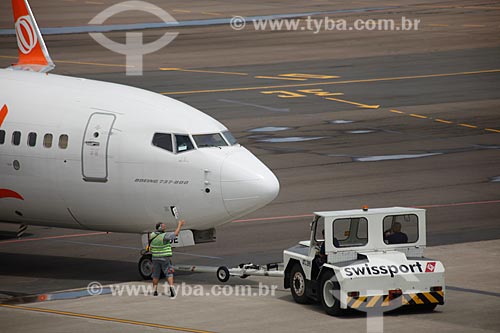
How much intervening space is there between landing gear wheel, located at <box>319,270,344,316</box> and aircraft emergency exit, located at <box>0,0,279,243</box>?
3923 mm

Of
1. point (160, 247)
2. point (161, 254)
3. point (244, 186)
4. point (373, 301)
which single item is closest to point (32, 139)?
point (160, 247)

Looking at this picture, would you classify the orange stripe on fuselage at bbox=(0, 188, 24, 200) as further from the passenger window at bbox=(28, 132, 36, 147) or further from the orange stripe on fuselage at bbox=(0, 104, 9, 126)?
the orange stripe on fuselage at bbox=(0, 104, 9, 126)

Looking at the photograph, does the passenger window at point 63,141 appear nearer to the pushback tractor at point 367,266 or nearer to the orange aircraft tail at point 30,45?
the pushback tractor at point 367,266

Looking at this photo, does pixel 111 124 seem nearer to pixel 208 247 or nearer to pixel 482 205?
pixel 208 247

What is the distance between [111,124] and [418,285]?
988cm

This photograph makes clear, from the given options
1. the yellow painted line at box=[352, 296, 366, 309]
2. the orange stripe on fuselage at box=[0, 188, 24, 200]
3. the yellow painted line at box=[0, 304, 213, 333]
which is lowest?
the yellow painted line at box=[0, 304, 213, 333]

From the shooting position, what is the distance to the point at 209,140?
33.3 m

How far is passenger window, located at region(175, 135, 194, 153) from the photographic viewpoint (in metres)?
33.0

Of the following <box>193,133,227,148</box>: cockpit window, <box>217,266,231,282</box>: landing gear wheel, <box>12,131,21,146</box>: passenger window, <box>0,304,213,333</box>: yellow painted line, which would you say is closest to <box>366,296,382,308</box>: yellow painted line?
<box>0,304,213,333</box>: yellow painted line

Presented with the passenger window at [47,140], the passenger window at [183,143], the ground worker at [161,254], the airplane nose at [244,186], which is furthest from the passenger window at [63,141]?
the airplane nose at [244,186]

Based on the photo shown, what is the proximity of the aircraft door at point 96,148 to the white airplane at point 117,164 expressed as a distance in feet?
0.09

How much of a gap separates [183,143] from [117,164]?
6.27 feet

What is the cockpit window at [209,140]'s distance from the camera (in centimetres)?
3316

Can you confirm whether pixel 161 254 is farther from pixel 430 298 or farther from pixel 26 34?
pixel 26 34
